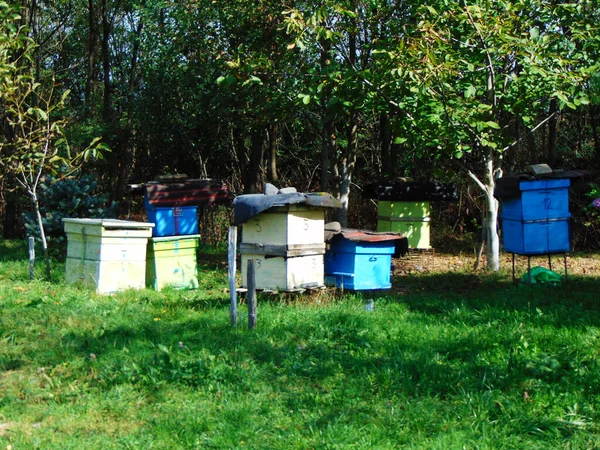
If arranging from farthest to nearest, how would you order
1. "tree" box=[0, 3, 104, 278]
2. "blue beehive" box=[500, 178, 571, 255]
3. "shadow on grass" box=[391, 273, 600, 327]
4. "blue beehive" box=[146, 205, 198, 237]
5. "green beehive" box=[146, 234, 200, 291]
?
"blue beehive" box=[146, 205, 198, 237], "green beehive" box=[146, 234, 200, 291], "tree" box=[0, 3, 104, 278], "blue beehive" box=[500, 178, 571, 255], "shadow on grass" box=[391, 273, 600, 327]

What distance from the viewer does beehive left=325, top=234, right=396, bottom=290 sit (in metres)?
8.76

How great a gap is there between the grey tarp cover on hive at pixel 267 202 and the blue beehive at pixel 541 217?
9.13 feet

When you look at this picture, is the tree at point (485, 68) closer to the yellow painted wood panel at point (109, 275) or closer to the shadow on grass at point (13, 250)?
the yellow painted wood panel at point (109, 275)

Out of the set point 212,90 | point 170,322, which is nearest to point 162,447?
point 170,322

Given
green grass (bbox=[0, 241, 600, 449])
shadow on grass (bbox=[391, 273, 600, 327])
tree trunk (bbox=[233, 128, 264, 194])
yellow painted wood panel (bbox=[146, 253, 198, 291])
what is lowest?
green grass (bbox=[0, 241, 600, 449])

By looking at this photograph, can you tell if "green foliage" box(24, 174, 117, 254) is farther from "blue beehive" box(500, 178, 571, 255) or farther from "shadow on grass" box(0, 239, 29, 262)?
"blue beehive" box(500, 178, 571, 255)

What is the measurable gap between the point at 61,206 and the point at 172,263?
4767 mm

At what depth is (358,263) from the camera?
8789 mm

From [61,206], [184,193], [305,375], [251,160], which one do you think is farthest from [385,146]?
[305,375]

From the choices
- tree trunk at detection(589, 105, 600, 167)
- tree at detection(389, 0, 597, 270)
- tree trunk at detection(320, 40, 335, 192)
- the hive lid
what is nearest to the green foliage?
the hive lid

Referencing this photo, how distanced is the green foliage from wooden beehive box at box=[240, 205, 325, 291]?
6.52 meters

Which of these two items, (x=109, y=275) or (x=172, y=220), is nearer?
(x=109, y=275)

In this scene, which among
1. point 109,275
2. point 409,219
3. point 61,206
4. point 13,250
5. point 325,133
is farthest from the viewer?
point 325,133

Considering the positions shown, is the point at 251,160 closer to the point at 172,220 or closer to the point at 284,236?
the point at 172,220
